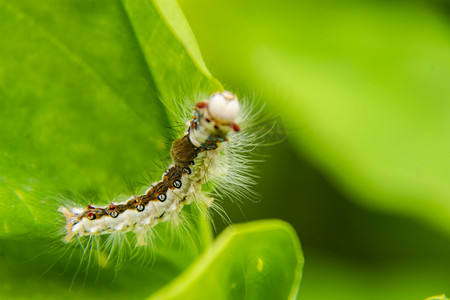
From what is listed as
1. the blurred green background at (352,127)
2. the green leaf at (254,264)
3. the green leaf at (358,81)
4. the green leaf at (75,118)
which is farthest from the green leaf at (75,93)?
the green leaf at (358,81)

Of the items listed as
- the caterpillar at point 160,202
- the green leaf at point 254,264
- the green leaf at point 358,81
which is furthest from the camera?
the green leaf at point 358,81

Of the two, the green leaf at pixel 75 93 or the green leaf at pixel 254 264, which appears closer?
the green leaf at pixel 254 264

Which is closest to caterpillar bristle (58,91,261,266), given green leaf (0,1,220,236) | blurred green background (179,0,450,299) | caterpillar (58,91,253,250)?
caterpillar (58,91,253,250)

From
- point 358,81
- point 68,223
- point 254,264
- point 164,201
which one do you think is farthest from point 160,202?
point 358,81

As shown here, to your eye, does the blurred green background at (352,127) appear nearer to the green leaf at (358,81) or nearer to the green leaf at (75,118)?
the green leaf at (358,81)

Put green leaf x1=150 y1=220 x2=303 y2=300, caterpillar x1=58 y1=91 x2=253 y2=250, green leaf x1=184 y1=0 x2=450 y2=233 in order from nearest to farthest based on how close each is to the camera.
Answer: green leaf x1=150 y1=220 x2=303 y2=300 < caterpillar x1=58 y1=91 x2=253 y2=250 < green leaf x1=184 y1=0 x2=450 y2=233

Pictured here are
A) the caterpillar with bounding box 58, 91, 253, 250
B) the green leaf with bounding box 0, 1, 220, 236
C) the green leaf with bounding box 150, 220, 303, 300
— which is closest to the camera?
the green leaf with bounding box 150, 220, 303, 300

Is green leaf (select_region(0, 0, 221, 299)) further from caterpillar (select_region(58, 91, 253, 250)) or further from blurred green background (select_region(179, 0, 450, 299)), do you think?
blurred green background (select_region(179, 0, 450, 299))

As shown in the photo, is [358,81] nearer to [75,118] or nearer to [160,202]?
[160,202]
